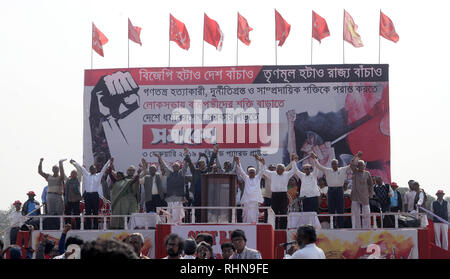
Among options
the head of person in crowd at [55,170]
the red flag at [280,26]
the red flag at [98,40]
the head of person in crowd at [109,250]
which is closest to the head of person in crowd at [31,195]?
the head of person in crowd at [55,170]

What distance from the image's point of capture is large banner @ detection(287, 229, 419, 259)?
65.4 feet

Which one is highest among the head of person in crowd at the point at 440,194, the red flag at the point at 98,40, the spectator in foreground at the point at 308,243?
the red flag at the point at 98,40

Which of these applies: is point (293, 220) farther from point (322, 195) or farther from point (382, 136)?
point (382, 136)

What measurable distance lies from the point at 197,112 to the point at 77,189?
8.19 metres

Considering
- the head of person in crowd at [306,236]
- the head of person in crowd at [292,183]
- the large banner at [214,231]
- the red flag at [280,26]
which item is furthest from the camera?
the red flag at [280,26]

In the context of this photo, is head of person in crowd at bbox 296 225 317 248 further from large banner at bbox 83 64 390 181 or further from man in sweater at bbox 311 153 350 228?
large banner at bbox 83 64 390 181

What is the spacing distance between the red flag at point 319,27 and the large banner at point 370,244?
11.2 m

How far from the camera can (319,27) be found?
29.8 metres

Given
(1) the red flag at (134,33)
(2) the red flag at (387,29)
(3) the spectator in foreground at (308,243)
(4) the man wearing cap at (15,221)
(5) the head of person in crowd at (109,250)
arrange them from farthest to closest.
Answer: (1) the red flag at (134,33)
(2) the red flag at (387,29)
(4) the man wearing cap at (15,221)
(3) the spectator in foreground at (308,243)
(5) the head of person in crowd at (109,250)

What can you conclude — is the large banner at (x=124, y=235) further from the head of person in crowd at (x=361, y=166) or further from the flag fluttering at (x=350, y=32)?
the flag fluttering at (x=350, y=32)

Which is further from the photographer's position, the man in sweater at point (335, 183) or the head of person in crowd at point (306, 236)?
the man in sweater at point (335, 183)

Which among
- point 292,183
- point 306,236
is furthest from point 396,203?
point 306,236

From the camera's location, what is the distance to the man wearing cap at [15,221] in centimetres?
2044
